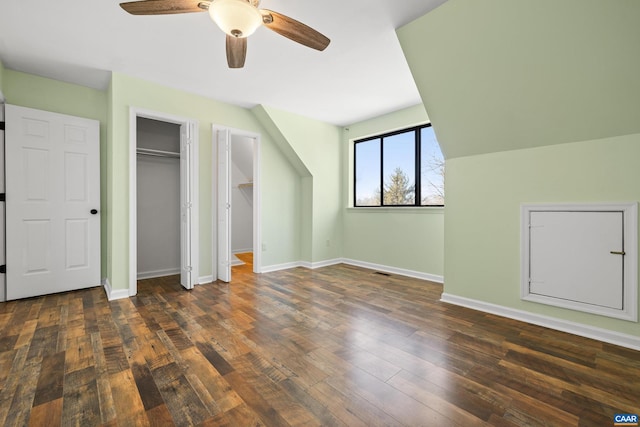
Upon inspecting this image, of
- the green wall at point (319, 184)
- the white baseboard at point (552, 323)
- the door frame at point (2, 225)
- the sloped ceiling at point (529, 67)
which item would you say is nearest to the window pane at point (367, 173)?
the green wall at point (319, 184)

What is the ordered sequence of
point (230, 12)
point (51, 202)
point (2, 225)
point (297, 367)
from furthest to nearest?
point (51, 202) → point (2, 225) → point (297, 367) → point (230, 12)

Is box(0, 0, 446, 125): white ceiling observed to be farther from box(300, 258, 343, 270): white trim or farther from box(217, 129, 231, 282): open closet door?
box(300, 258, 343, 270): white trim

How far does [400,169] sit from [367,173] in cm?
68

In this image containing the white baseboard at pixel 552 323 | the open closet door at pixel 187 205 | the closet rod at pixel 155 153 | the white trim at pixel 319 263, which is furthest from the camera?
the white trim at pixel 319 263

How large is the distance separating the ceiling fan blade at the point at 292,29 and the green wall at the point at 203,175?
7.31 ft

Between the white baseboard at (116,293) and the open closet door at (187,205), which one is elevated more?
the open closet door at (187,205)

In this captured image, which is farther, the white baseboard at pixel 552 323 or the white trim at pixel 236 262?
the white trim at pixel 236 262

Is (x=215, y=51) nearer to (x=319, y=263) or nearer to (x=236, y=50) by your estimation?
(x=236, y=50)

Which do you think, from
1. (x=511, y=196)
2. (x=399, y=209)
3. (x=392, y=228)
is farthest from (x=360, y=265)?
(x=511, y=196)

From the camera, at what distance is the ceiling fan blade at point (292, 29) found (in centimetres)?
174

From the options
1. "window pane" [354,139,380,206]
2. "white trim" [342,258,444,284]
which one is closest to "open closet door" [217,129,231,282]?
"white trim" [342,258,444,284]

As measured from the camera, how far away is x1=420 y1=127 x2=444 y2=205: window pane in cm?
387

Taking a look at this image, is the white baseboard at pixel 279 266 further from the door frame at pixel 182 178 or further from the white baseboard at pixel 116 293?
the white baseboard at pixel 116 293

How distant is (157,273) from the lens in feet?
13.3
